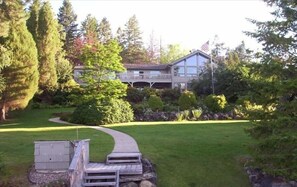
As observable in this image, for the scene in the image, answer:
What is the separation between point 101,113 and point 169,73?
31478 mm

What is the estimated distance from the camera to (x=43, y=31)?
119 ft

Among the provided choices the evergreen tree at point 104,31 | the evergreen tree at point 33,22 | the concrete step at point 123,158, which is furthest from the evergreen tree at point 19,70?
the evergreen tree at point 104,31

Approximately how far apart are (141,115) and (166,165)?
648 inches

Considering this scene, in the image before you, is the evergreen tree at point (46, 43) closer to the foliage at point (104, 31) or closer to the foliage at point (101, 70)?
the foliage at point (101, 70)

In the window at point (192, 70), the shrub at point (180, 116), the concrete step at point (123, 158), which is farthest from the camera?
the window at point (192, 70)

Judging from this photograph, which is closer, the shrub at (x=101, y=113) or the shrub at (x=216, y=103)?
the shrub at (x=101, y=113)

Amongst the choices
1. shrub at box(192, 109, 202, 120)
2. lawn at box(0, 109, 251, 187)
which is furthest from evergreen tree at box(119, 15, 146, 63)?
lawn at box(0, 109, 251, 187)

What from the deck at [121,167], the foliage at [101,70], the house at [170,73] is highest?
the house at [170,73]

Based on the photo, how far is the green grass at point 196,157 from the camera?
43.0ft

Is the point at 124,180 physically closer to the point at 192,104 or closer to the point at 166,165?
the point at 166,165

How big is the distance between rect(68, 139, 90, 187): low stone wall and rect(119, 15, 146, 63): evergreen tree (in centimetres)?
6001

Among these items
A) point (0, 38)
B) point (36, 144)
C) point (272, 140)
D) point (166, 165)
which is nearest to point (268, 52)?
point (272, 140)

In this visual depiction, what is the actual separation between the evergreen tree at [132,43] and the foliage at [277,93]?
60435mm

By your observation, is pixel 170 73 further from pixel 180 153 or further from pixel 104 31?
pixel 180 153
